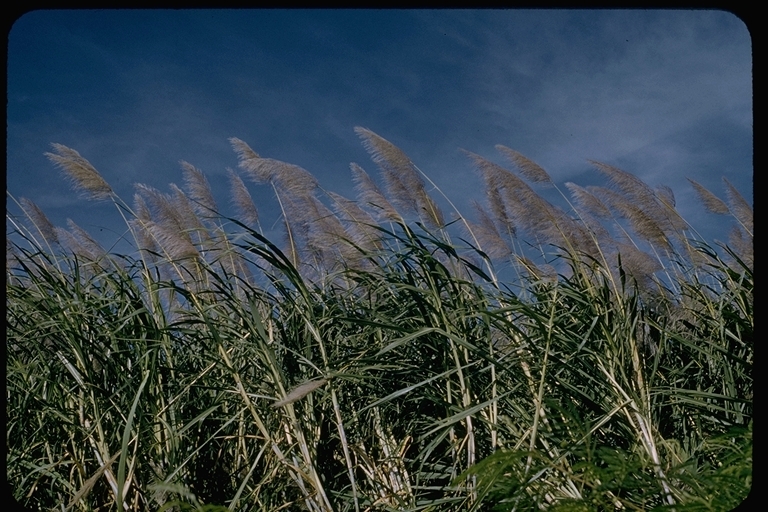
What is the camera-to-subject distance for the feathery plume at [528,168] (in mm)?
2707

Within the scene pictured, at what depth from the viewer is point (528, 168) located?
2.74m

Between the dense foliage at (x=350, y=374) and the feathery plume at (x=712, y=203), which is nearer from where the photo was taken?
the dense foliage at (x=350, y=374)

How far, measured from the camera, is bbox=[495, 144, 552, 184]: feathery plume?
8.88ft

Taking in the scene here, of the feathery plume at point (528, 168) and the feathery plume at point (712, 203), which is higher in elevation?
the feathery plume at point (528, 168)

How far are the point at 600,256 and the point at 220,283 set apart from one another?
1225 mm

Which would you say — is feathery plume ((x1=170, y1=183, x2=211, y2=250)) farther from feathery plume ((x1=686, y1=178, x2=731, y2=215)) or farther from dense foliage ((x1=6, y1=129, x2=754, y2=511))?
feathery plume ((x1=686, y1=178, x2=731, y2=215))

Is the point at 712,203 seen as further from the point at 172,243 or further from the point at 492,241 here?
the point at 172,243

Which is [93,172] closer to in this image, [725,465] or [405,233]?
[405,233]

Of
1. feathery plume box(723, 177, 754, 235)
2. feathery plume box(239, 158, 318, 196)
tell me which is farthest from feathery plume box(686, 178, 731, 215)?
feathery plume box(239, 158, 318, 196)

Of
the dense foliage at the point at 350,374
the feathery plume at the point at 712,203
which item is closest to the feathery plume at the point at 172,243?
the dense foliage at the point at 350,374

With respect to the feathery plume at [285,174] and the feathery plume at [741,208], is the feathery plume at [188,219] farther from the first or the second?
the feathery plume at [741,208]

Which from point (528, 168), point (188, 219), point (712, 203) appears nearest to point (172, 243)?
point (188, 219)

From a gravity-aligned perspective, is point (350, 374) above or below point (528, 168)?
below
